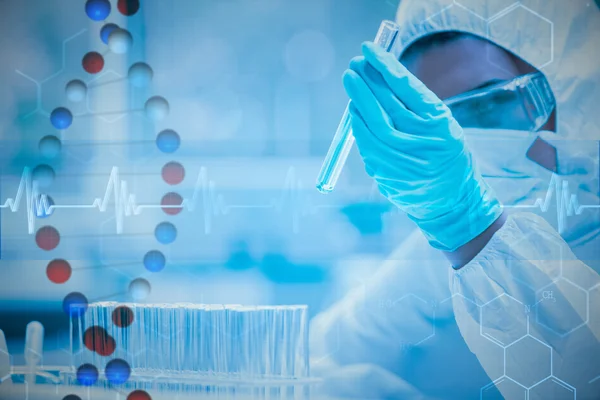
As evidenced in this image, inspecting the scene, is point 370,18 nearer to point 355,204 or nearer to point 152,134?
point 355,204

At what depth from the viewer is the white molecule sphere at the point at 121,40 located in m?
1.20

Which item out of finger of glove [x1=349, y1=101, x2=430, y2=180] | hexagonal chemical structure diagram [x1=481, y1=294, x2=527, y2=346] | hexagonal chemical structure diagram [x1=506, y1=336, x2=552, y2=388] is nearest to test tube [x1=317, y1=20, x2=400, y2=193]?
finger of glove [x1=349, y1=101, x2=430, y2=180]

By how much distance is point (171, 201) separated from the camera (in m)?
1.19

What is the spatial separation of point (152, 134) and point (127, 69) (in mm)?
183

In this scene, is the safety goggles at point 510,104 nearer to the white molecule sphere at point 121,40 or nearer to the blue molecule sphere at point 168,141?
the blue molecule sphere at point 168,141

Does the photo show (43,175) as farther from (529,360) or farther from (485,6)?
(529,360)

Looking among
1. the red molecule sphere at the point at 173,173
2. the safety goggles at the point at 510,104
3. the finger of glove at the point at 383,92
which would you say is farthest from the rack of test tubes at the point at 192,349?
the safety goggles at the point at 510,104

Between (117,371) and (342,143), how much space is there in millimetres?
832

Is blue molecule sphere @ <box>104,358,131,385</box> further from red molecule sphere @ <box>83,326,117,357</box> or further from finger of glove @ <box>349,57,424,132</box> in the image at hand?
finger of glove @ <box>349,57,424,132</box>

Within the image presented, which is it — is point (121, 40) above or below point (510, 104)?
above

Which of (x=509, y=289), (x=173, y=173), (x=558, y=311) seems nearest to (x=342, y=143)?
(x=173, y=173)

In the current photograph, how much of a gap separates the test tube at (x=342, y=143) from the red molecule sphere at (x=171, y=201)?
0.40 metres

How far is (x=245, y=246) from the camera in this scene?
46.6 inches

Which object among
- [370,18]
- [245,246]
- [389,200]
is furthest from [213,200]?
[370,18]
